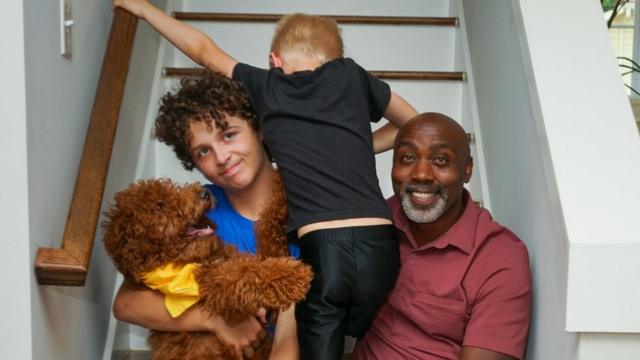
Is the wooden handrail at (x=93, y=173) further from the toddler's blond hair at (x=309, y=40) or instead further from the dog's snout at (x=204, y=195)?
the toddler's blond hair at (x=309, y=40)

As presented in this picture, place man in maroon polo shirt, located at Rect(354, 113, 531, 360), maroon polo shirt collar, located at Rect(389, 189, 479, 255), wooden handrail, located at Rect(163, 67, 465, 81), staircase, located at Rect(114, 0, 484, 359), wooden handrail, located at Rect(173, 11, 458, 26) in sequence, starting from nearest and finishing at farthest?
man in maroon polo shirt, located at Rect(354, 113, 531, 360)
maroon polo shirt collar, located at Rect(389, 189, 479, 255)
wooden handrail, located at Rect(163, 67, 465, 81)
staircase, located at Rect(114, 0, 484, 359)
wooden handrail, located at Rect(173, 11, 458, 26)

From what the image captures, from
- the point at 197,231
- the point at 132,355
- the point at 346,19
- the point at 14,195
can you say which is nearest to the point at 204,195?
the point at 197,231

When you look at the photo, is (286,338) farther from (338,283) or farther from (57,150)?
(57,150)

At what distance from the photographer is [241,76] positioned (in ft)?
6.03

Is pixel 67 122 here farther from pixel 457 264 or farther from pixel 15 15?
pixel 457 264

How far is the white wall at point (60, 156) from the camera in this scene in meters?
1.33

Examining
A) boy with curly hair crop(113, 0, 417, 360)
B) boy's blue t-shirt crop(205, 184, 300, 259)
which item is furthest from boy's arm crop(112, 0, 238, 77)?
boy's blue t-shirt crop(205, 184, 300, 259)

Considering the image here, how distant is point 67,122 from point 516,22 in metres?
1.14

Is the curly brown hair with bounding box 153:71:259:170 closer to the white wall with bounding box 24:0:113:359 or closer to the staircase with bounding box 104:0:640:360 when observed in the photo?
the white wall with bounding box 24:0:113:359

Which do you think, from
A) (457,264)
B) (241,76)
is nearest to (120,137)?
(241,76)

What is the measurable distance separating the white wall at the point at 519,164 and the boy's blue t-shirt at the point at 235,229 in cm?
58

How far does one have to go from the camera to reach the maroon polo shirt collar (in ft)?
5.49

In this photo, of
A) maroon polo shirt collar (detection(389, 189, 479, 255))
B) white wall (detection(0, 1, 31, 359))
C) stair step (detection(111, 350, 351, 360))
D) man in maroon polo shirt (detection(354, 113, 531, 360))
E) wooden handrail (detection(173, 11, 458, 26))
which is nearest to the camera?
white wall (detection(0, 1, 31, 359))

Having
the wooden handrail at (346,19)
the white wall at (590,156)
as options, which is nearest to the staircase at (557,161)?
the white wall at (590,156)
